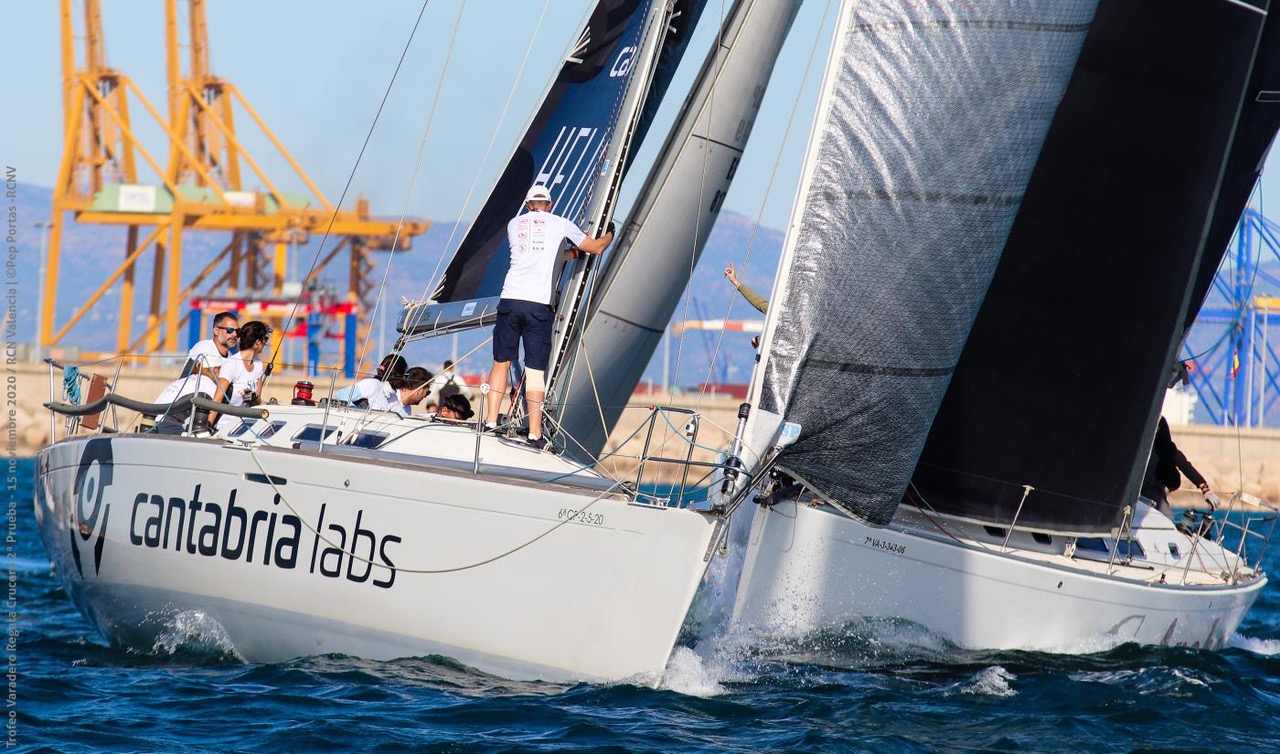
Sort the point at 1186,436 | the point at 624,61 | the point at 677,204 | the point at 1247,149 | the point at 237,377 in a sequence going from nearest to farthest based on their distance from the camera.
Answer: the point at 237,377 < the point at 624,61 < the point at 677,204 < the point at 1247,149 < the point at 1186,436

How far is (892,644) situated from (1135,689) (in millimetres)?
1117

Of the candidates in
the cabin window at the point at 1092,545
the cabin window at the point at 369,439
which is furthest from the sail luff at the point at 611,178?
the cabin window at the point at 1092,545

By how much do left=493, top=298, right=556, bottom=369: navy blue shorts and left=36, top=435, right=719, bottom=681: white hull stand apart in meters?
0.58

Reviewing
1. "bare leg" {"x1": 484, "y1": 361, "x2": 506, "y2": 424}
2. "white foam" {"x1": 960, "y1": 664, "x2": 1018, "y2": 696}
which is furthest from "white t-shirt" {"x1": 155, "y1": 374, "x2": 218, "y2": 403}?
"white foam" {"x1": 960, "y1": 664, "x2": 1018, "y2": 696}

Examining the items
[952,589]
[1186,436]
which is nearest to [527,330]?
[952,589]

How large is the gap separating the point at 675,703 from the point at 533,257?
2180mm

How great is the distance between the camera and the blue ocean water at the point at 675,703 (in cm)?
504

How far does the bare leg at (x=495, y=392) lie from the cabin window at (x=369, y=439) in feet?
1.55

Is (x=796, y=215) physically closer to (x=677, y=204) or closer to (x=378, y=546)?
(x=677, y=204)

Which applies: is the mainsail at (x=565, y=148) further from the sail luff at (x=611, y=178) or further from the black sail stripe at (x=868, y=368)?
the black sail stripe at (x=868, y=368)

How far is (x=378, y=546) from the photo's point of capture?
226 inches

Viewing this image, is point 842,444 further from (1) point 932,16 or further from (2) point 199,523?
(2) point 199,523

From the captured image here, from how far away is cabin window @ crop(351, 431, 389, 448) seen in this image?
6.52 metres

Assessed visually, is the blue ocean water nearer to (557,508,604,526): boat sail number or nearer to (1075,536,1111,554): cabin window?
(557,508,604,526): boat sail number
